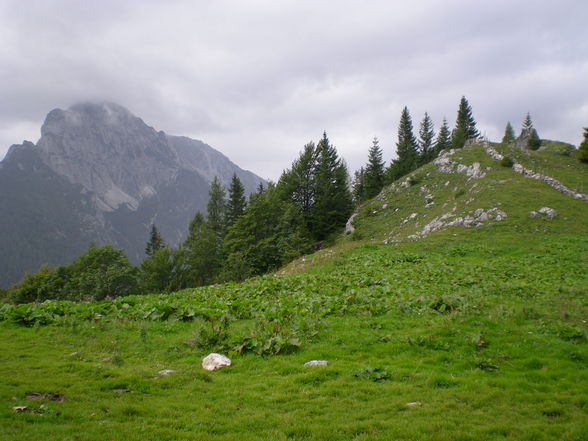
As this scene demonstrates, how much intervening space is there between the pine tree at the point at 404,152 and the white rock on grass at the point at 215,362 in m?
72.4

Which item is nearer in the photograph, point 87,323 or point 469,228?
point 87,323

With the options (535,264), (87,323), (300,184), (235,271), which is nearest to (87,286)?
(235,271)

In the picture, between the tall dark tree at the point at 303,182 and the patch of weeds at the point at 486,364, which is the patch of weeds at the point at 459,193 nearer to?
the tall dark tree at the point at 303,182

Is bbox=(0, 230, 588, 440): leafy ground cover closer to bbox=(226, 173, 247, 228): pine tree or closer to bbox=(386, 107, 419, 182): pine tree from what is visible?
bbox=(226, 173, 247, 228): pine tree

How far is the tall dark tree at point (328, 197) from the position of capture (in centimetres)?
6531

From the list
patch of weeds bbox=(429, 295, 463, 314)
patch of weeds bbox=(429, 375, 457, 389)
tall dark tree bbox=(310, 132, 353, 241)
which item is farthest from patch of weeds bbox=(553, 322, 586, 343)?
tall dark tree bbox=(310, 132, 353, 241)

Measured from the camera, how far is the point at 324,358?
36.5ft

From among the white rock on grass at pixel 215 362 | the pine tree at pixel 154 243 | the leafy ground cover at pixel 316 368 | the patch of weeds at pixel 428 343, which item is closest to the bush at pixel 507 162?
the leafy ground cover at pixel 316 368

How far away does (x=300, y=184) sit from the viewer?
6844 cm

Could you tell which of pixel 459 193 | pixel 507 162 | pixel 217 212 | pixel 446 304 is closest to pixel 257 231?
pixel 217 212

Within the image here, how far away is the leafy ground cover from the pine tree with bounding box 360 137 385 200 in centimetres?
5797

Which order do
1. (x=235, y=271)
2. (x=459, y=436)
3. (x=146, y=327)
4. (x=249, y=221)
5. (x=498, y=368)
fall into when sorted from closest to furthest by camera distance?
(x=459, y=436), (x=498, y=368), (x=146, y=327), (x=235, y=271), (x=249, y=221)

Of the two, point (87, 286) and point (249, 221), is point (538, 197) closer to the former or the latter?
point (249, 221)

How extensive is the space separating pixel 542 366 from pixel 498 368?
1.29m
